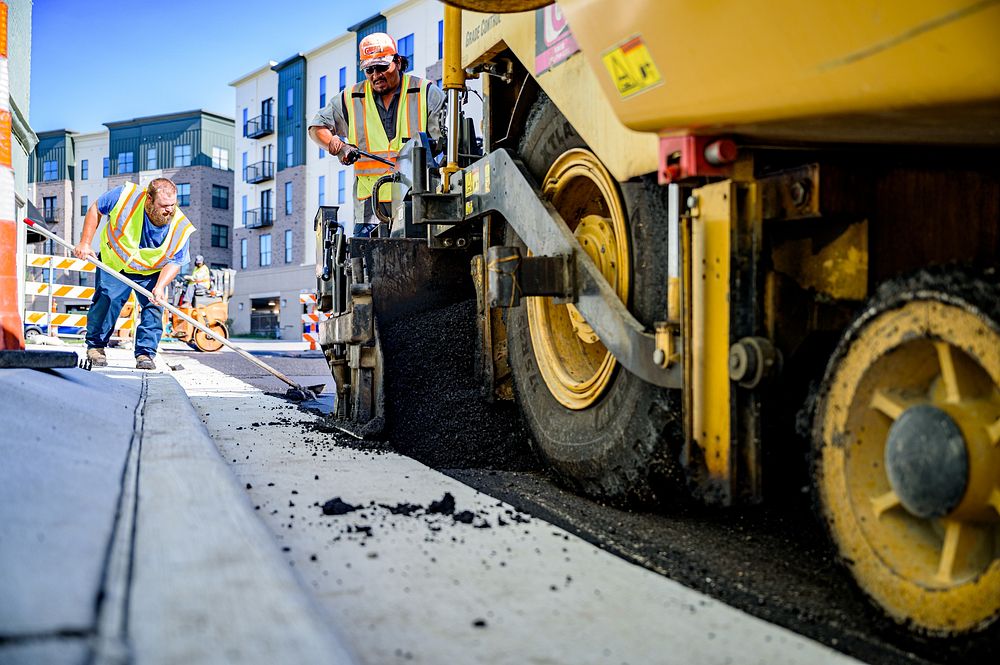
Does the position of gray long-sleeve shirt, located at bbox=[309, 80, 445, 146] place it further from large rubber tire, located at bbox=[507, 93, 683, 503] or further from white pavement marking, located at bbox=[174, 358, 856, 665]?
white pavement marking, located at bbox=[174, 358, 856, 665]

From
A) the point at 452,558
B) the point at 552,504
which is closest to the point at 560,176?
the point at 552,504

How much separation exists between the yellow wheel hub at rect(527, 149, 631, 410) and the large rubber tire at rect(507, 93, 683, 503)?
4cm

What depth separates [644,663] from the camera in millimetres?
1430

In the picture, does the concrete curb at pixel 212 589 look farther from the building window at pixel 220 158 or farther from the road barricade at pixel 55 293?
the building window at pixel 220 158

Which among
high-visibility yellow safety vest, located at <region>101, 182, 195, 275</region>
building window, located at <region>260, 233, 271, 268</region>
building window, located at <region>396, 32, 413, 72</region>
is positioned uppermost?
building window, located at <region>396, 32, 413, 72</region>

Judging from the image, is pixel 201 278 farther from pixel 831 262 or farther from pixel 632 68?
pixel 831 262

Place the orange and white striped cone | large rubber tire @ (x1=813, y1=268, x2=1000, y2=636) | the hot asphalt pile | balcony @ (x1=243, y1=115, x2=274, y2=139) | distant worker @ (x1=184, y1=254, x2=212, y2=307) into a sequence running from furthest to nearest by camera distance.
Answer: balcony @ (x1=243, y1=115, x2=274, y2=139) < distant worker @ (x1=184, y1=254, x2=212, y2=307) < the orange and white striped cone < the hot asphalt pile < large rubber tire @ (x1=813, y1=268, x2=1000, y2=636)

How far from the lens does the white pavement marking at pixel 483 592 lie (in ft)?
4.85

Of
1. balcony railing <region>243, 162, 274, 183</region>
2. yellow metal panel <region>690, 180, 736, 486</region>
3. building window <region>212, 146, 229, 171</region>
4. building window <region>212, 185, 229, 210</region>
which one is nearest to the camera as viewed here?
yellow metal panel <region>690, 180, 736, 486</region>

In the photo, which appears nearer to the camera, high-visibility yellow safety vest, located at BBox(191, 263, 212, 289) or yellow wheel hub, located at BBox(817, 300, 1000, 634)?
yellow wheel hub, located at BBox(817, 300, 1000, 634)

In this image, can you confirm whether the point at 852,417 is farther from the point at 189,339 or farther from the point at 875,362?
the point at 189,339

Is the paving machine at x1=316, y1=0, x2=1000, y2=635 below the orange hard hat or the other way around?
below

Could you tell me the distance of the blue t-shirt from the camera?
26.7 feet

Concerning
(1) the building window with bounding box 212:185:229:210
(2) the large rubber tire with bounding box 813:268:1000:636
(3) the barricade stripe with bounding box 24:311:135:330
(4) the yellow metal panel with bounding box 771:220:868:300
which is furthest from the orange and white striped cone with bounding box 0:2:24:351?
(1) the building window with bounding box 212:185:229:210
